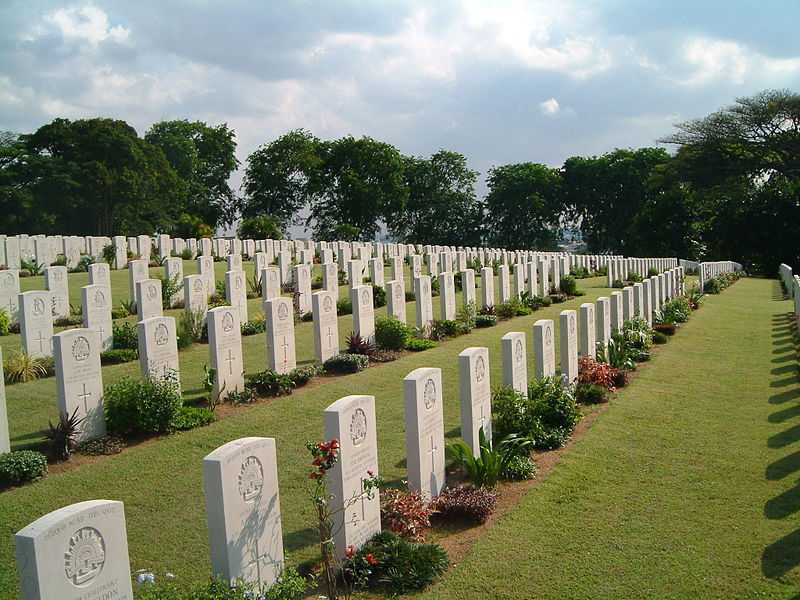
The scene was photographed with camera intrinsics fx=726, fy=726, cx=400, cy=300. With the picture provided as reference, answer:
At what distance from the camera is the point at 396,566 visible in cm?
609

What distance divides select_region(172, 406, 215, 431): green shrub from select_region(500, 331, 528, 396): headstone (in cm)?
417

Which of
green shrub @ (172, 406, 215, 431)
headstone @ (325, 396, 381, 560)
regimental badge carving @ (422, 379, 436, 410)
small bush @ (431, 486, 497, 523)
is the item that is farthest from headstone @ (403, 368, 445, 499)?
green shrub @ (172, 406, 215, 431)

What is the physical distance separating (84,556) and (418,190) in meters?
63.9

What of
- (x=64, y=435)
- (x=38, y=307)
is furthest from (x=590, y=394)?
(x=38, y=307)

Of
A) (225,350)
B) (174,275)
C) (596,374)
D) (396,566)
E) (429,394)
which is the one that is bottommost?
(396,566)

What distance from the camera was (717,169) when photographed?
160 ft

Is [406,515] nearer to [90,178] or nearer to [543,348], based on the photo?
[543,348]

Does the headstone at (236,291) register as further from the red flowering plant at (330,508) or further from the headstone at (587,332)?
the red flowering plant at (330,508)

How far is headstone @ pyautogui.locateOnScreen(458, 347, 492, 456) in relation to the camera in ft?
28.4

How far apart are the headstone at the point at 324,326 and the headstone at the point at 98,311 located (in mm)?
4093

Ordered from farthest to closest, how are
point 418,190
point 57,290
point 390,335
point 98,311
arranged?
1. point 418,190
2. point 57,290
3. point 390,335
4. point 98,311

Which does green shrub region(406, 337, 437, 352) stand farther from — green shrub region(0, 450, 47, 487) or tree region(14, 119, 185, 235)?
tree region(14, 119, 185, 235)

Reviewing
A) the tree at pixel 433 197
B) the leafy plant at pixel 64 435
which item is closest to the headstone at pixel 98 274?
the leafy plant at pixel 64 435

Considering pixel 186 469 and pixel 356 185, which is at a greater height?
pixel 356 185
